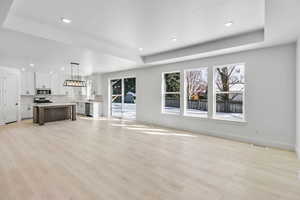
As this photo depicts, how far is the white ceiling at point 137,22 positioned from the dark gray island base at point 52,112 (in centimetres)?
291

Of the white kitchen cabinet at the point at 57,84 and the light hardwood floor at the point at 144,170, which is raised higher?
the white kitchen cabinet at the point at 57,84

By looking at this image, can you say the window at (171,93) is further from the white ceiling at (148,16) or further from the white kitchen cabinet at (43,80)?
the white kitchen cabinet at (43,80)

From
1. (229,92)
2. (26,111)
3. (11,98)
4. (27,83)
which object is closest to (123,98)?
(11,98)

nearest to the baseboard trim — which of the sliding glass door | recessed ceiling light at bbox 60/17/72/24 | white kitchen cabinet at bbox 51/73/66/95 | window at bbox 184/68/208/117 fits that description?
window at bbox 184/68/208/117

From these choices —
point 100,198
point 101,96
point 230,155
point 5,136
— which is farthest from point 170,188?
point 101,96

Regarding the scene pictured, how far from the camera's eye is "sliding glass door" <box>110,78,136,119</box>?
8.04m

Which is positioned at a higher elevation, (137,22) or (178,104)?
(137,22)

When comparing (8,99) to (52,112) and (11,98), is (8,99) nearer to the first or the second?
(11,98)

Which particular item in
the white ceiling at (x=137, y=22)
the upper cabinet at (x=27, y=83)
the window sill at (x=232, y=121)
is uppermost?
the white ceiling at (x=137, y=22)

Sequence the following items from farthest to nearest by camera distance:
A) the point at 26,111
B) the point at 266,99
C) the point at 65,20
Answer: the point at 26,111, the point at 266,99, the point at 65,20

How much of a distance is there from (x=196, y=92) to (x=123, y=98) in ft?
13.7

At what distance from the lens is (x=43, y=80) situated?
347 inches

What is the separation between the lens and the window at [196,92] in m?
5.38

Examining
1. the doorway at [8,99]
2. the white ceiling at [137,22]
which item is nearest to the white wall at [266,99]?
the white ceiling at [137,22]
